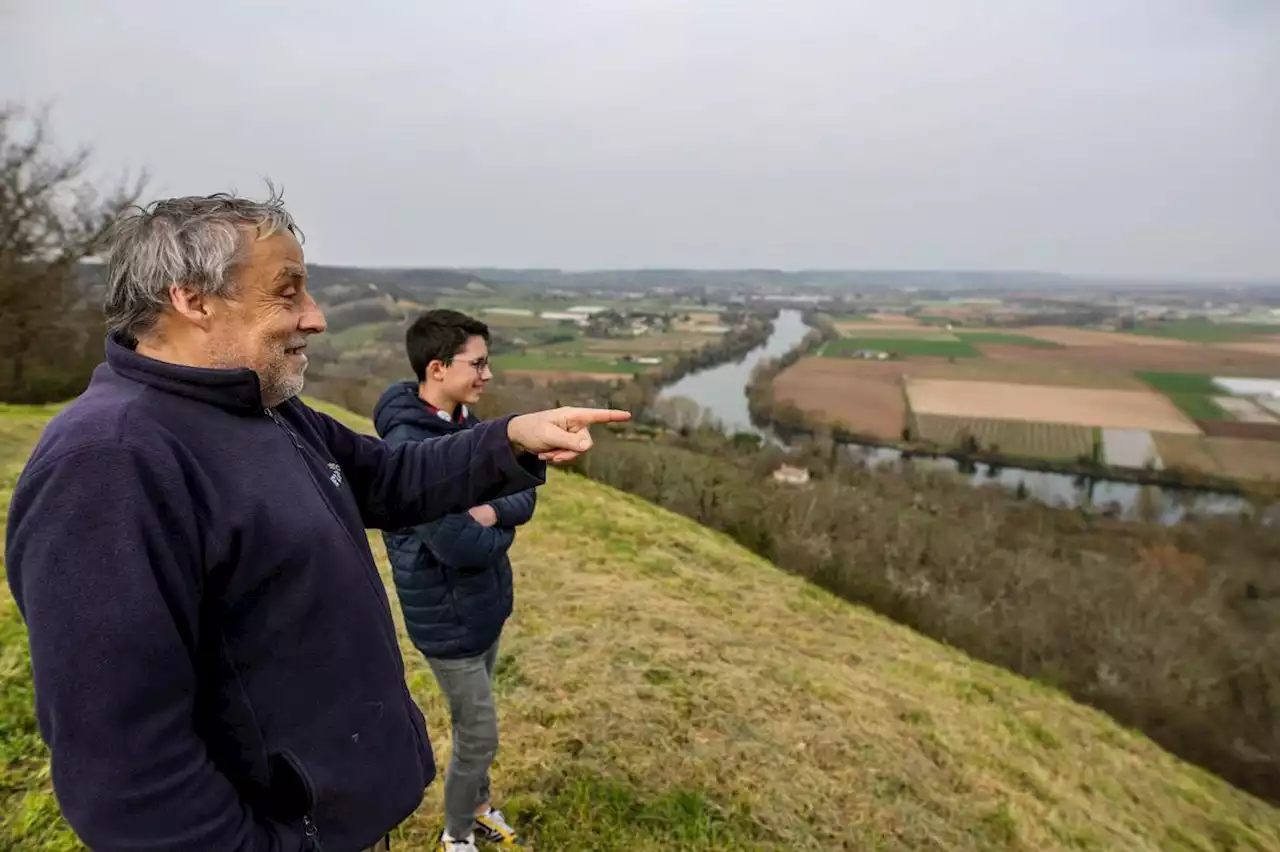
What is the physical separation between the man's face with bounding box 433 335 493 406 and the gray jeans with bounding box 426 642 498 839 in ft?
3.18

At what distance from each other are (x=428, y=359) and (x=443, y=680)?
3.94 ft

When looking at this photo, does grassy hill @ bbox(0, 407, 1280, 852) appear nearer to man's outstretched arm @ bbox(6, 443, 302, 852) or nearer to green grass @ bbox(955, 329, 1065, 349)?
man's outstretched arm @ bbox(6, 443, 302, 852)

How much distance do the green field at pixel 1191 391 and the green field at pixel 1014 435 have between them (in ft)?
19.4

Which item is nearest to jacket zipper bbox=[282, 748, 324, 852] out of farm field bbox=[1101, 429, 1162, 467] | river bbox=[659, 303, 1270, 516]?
river bbox=[659, 303, 1270, 516]

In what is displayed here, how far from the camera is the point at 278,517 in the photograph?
3.96 feet

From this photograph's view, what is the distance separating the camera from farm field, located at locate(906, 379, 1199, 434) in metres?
29.1

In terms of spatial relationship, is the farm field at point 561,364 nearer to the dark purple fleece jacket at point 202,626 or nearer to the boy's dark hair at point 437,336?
the boy's dark hair at point 437,336

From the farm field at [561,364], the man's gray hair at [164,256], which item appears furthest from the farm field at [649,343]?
the man's gray hair at [164,256]

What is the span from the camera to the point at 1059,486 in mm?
25266

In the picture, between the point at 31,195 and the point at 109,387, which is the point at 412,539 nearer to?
the point at 109,387

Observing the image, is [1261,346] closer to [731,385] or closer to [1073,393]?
[1073,393]

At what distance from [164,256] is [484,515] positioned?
1.46m

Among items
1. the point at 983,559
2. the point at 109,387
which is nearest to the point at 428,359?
the point at 109,387

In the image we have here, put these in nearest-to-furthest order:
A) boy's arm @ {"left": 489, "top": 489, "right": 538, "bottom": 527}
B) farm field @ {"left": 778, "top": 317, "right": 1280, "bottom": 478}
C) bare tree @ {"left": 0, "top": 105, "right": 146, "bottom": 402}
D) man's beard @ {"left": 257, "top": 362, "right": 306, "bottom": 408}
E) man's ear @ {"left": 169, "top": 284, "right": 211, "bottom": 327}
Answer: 1. man's ear @ {"left": 169, "top": 284, "right": 211, "bottom": 327}
2. man's beard @ {"left": 257, "top": 362, "right": 306, "bottom": 408}
3. boy's arm @ {"left": 489, "top": 489, "right": 538, "bottom": 527}
4. bare tree @ {"left": 0, "top": 105, "right": 146, "bottom": 402}
5. farm field @ {"left": 778, "top": 317, "right": 1280, "bottom": 478}
